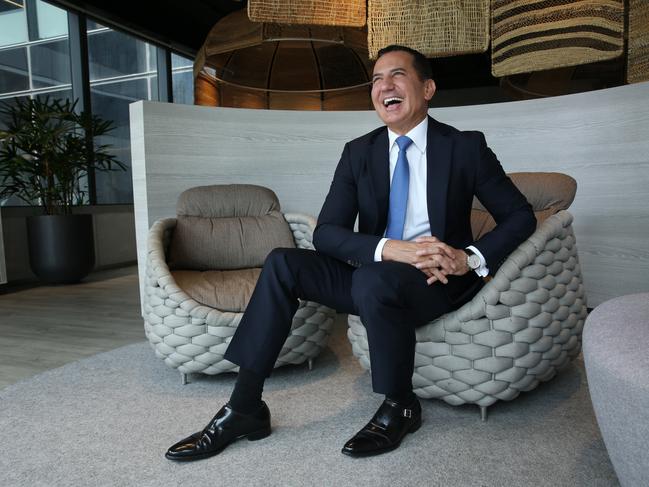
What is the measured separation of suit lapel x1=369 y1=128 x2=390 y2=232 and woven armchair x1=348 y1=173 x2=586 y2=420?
41cm

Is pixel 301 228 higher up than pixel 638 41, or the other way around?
pixel 638 41

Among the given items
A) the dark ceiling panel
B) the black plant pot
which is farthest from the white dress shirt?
the dark ceiling panel

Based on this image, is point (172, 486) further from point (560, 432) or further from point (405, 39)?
point (405, 39)

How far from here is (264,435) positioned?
159 centimetres

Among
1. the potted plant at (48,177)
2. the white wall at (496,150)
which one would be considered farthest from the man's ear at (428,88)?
the potted plant at (48,177)

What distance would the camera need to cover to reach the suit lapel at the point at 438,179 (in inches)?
67.1

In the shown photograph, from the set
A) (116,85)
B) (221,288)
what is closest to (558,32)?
(221,288)

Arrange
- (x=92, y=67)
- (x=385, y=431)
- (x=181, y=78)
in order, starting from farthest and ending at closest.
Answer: (x=181, y=78)
(x=92, y=67)
(x=385, y=431)

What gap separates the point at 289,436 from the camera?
1.60 meters

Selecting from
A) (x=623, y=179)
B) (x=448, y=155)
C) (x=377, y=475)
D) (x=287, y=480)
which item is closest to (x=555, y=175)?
(x=448, y=155)

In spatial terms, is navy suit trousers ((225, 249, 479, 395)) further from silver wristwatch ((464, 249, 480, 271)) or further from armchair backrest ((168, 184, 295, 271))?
armchair backrest ((168, 184, 295, 271))

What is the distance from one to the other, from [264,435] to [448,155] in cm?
109

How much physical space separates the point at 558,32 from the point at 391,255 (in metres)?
1.60

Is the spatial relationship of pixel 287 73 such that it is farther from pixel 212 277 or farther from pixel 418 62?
pixel 418 62
